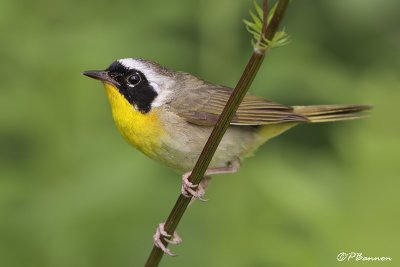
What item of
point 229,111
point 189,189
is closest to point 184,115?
point 189,189

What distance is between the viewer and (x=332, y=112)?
174 inches

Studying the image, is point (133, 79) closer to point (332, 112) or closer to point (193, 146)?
point (193, 146)

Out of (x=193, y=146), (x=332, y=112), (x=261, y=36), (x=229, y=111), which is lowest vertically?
(x=193, y=146)

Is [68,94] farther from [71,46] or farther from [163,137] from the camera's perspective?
[163,137]

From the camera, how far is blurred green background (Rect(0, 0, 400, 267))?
431 centimetres

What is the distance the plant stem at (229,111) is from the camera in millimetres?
2303

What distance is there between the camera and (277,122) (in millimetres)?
4352

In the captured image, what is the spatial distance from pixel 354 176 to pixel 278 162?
43 centimetres

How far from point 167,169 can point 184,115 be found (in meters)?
0.58

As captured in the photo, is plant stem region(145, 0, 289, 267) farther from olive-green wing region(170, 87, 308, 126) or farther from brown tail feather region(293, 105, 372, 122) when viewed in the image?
brown tail feather region(293, 105, 372, 122)

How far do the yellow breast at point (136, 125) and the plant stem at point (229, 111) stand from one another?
1018mm

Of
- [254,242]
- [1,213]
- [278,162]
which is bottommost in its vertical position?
[1,213]

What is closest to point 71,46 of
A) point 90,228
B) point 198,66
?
point 198,66

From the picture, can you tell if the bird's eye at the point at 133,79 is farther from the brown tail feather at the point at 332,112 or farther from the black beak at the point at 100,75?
the brown tail feather at the point at 332,112
